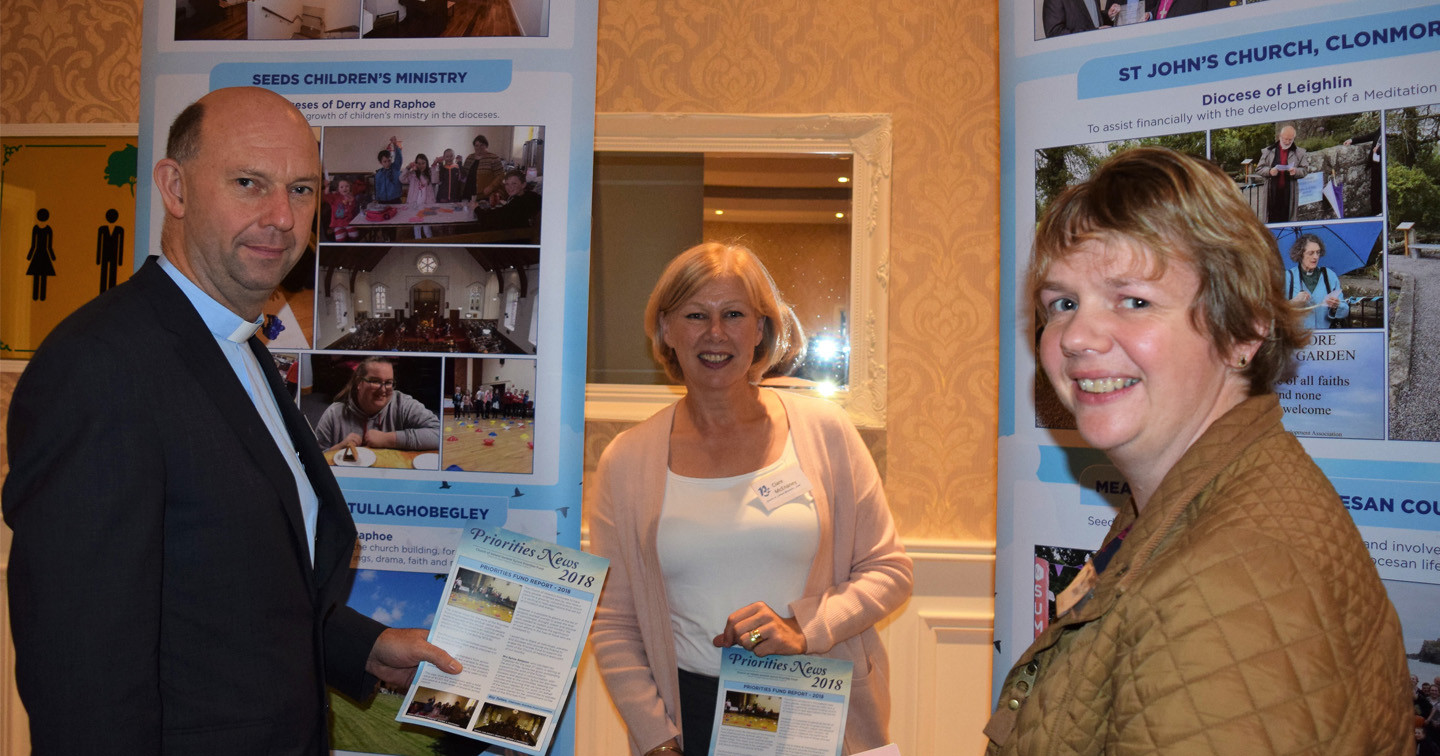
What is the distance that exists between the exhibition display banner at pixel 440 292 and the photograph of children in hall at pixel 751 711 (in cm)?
52

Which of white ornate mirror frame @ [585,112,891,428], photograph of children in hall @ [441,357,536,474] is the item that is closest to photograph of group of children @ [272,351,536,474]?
photograph of children in hall @ [441,357,536,474]

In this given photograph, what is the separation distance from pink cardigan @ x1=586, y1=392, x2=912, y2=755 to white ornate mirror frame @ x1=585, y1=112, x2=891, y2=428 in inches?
34.7

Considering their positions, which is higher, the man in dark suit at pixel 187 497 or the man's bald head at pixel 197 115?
the man's bald head at pixel 197 115

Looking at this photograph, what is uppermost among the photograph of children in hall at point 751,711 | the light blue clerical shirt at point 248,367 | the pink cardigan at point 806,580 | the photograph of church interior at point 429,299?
the photograph of church interior at point 429,299

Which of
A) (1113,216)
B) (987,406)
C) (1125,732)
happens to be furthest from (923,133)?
(1125,732)

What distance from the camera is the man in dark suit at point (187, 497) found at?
129 centimetres

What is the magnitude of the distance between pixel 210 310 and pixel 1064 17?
2027 millimetres

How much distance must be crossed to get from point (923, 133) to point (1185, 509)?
103 inches

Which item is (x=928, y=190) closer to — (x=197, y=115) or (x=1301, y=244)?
(x=1301, y=244)

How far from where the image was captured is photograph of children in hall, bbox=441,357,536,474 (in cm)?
245

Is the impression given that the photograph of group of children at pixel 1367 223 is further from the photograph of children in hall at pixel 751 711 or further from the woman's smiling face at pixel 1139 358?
the photograph of children in hall at pixel 751 711

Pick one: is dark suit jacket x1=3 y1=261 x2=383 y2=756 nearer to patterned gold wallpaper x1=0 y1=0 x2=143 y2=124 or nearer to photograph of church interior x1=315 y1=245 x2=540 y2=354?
photograph of church interior x1=315 y1=245 x2=540 y2=354

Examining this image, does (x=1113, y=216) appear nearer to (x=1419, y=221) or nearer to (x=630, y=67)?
(x=1419, y=221)

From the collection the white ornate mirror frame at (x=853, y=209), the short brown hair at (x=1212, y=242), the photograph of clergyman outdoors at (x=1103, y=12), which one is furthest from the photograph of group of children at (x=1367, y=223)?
the white ornate mirror frame at (x=853, y=209)
